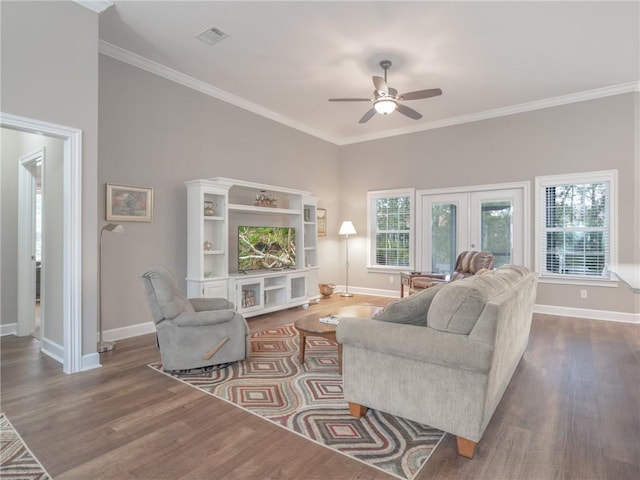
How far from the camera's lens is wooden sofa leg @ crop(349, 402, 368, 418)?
7.65ft

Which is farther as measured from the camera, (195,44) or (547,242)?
(547,242)

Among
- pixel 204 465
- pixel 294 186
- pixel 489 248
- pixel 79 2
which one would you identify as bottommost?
pixel 204 465

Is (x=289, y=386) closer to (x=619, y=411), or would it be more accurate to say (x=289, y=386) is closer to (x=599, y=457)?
(x=599, y=457)

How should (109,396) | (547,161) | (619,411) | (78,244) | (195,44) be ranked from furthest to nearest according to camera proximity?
(547,161) < (195,44) < (78,244) < (109,396) < (619,411)

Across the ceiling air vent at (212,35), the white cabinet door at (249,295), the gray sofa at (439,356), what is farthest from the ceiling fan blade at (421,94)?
the white cabinet door at (249,295)

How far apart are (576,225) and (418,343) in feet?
15.5

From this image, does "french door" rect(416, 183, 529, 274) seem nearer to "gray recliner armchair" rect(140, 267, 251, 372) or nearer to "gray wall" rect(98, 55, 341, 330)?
"gray wall" rect(98, 55, 341, 330)

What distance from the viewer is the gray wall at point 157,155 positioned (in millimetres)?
4016

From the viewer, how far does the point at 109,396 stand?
2.67m

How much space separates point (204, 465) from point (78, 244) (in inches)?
88.3

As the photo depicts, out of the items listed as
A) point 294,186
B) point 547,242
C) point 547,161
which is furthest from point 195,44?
point 547,242

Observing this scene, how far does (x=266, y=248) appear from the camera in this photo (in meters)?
5.51

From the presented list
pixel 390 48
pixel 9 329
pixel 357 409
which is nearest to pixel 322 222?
pixel 390 48

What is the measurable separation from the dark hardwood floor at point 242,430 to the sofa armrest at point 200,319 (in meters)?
0.48
